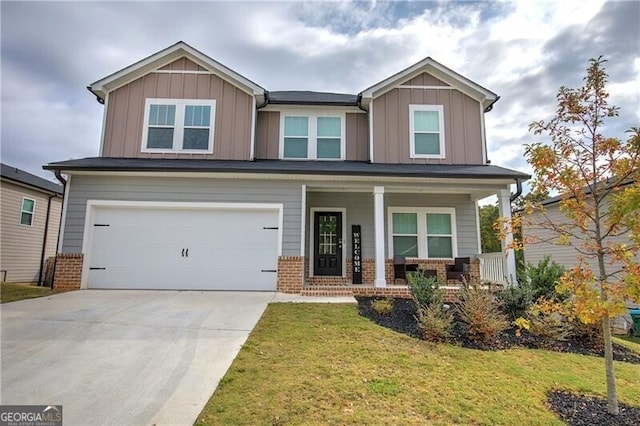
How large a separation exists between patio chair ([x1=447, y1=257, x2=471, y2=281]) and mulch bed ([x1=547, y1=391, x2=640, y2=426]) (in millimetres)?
6316

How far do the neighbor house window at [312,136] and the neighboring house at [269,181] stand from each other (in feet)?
0.13

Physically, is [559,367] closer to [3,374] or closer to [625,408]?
[625,408]

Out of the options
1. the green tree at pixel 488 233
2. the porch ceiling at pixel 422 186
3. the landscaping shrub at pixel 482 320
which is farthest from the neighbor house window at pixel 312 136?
the green tree at pixel 488 233

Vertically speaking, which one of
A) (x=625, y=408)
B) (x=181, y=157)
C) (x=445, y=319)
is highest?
(x=181, y=157)

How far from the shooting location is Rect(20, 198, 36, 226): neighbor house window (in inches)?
550

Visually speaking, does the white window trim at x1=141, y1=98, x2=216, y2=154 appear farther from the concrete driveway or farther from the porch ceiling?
the concrete driveway

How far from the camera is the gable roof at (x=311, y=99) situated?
1105 cm

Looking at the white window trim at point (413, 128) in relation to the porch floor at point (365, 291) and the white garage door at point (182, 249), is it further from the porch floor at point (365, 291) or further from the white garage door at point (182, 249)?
the white garage door at point (182, 249)

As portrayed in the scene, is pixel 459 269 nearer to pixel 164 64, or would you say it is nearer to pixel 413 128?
pixel 413 128

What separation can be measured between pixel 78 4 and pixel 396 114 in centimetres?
965

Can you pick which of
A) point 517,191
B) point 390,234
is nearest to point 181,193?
point 390,234

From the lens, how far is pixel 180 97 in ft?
34.7

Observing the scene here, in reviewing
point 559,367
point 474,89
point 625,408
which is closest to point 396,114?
point 474,89

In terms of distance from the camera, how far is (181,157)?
33.6 ft
